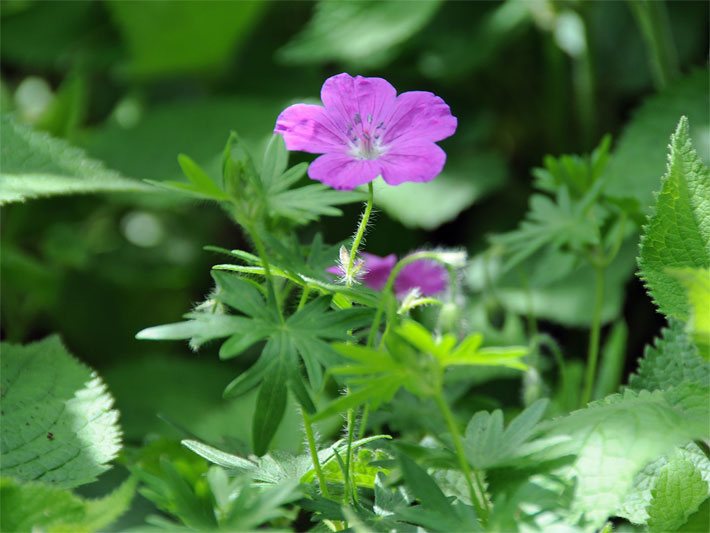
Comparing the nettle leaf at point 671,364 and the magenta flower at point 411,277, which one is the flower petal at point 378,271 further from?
the nettle leaf at point 671,364

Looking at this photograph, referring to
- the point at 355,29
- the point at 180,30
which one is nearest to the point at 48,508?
the point at 355,29

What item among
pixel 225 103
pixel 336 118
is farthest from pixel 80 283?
pixel 336 118

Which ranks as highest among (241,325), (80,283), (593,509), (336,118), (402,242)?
(336,118)

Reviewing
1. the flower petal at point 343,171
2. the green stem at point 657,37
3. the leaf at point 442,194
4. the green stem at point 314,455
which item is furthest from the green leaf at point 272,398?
the green stem at point 657,37

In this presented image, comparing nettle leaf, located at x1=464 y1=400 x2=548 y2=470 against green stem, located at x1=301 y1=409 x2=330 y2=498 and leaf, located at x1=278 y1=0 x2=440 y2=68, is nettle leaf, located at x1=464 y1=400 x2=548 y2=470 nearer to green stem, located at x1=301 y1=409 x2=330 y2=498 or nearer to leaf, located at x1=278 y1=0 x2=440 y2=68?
green stem, located at x1=301 y1=409 x2=330 y2=498

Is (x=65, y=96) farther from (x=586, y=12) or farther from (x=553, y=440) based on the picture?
(x=553, y=440)

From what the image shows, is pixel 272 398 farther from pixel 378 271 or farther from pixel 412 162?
pixel 378 271

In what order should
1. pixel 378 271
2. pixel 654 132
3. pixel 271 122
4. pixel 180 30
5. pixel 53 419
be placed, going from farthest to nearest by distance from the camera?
pixel 180 30, pixel 271 122, pixel 654 132, pixel 378 271, pixel 53 419
